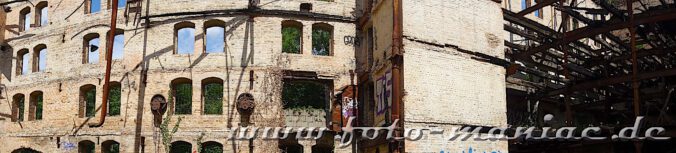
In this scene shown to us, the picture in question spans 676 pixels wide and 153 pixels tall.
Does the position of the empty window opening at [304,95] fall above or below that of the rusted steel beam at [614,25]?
below

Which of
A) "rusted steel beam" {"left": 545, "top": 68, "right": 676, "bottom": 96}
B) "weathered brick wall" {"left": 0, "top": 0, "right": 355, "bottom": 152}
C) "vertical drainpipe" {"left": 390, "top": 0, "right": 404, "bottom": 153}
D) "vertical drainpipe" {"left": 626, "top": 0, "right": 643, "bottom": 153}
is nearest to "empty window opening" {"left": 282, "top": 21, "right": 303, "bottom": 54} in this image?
"weathered brick wall" {"left": 0, "top": 0, "right": 355, "bottom": 152}

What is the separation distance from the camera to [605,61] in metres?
21.9

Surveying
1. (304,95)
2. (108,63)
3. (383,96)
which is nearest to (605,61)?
(383,96)

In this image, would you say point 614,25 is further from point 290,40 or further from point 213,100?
point 213,100

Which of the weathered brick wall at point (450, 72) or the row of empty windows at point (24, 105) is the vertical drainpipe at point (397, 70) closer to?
the weathered brick wall at point (450, 72)

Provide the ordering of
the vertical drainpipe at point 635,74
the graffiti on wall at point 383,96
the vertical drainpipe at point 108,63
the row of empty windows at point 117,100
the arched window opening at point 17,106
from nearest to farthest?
the vertical drainpipe at point 635,74 < the graffiti on wall at point 383,96 < the vertical drainpipe at point 108,63 < the row of empty windows at point 117,100 < the arched window opening at point 17,106

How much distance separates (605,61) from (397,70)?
7.82 meters

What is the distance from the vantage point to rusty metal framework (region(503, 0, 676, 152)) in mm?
18391

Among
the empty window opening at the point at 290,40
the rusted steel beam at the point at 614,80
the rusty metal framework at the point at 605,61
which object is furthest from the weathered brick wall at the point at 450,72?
the empty window opening at the point at 290,40

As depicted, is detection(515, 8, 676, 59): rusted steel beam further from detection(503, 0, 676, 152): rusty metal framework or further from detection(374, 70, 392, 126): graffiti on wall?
detection(374, 70, 392, 126): graffiti on wall

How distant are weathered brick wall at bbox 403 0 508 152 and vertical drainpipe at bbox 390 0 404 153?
0.15 m

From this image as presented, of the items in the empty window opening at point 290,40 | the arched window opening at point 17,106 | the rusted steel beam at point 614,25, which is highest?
the empty window opening at point 290,40

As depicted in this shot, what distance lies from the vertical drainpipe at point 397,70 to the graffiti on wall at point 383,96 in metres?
0.55

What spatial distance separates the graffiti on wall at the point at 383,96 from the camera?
1869cm
